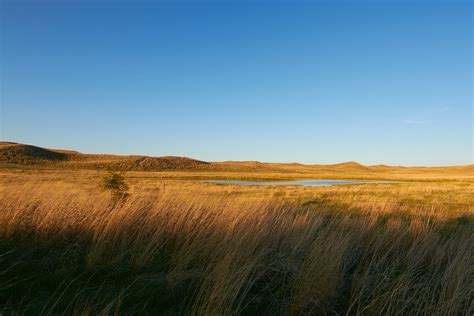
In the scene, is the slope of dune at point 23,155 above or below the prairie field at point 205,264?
above

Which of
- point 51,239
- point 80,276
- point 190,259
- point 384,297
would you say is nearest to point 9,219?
point 51,239

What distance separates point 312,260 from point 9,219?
437 cm

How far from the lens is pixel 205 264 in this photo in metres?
3.96

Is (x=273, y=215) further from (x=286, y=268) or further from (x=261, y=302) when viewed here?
(x=261, y=302)

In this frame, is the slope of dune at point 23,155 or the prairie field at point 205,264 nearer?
the prairie field at point 205,264

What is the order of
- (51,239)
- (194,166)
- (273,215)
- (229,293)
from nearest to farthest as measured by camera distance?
1. (229,293)
2. (51,239)
3. (273,215)
4. (194,166)

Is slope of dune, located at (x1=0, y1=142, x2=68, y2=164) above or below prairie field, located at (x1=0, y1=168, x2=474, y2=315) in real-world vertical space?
above

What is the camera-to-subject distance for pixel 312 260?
3.71 metres

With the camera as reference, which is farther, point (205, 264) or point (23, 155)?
point (23, 155)

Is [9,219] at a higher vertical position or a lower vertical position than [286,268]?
higher

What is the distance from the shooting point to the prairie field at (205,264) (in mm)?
3020

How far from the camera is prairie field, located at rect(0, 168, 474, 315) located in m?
3.02

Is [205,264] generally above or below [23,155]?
below

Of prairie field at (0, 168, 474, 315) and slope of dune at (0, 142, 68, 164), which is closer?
prairie field at (0, 168, 474, 315)
